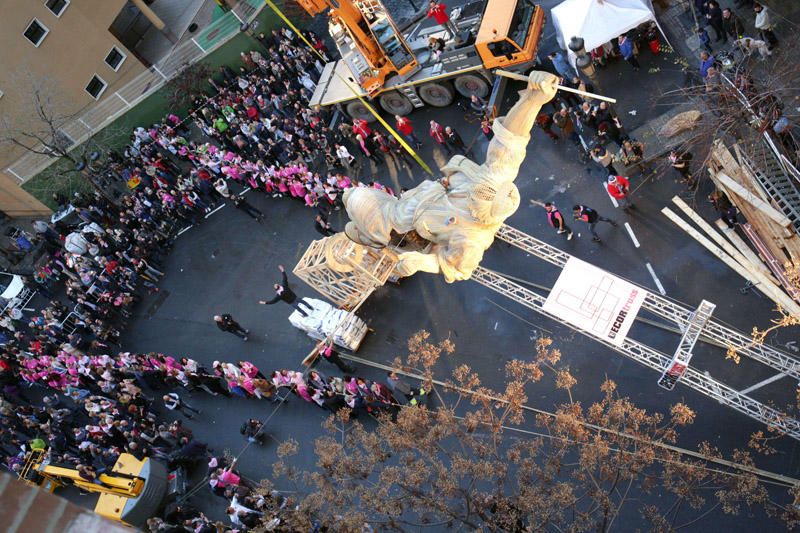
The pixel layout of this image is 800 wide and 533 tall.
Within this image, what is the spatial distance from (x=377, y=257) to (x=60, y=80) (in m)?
21.8

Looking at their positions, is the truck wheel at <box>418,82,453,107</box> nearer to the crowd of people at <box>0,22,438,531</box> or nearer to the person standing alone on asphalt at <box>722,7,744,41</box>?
the crowd of people at <box>0,22,438,531</box>

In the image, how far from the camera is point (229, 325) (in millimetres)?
27766

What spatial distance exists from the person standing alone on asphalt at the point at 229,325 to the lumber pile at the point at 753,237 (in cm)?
1535

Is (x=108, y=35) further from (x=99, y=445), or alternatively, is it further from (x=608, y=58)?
(x=608, y=58)

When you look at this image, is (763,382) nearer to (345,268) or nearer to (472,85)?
(345,268)

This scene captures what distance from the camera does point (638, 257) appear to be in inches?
925

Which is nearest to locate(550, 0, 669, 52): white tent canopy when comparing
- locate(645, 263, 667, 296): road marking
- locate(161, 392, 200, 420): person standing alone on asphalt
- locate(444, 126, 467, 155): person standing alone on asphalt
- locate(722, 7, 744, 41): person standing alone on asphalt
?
locate(722, 7, 744, 41): person standing alone on asphalt

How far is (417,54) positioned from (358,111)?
11.3ft

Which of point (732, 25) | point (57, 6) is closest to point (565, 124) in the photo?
point (732, 25)

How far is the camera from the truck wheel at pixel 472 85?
28.6m

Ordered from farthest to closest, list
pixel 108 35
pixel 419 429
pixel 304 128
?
pixel 108 35, pixel 304 128, pixel 419 429

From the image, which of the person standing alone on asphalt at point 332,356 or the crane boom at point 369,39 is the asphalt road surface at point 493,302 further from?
the crane boom at point 369,39

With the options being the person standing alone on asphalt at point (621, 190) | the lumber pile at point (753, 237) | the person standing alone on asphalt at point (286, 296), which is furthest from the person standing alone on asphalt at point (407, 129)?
the lumber pile at point (753, 237)

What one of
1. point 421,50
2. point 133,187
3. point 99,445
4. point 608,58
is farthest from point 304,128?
point 99,445
